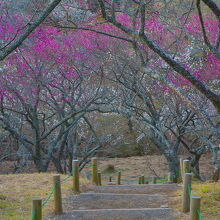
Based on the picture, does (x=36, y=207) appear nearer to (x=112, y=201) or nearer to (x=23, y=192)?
(x=112, y=201)

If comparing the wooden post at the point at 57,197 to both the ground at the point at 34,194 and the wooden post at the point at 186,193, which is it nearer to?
the ground at the point at 34,194

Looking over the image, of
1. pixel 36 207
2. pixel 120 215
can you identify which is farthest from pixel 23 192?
pixel 36 207

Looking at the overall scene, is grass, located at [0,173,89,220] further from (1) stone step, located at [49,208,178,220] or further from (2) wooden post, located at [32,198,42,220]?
(2) wooden post, located at [32,198,42,220]

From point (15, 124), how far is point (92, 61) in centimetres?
392

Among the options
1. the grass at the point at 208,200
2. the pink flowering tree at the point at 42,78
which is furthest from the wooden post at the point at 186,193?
the pink flowering tree at the point at 42,78

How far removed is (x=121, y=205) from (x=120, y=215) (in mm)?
925

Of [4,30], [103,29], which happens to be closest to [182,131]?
[103,29]

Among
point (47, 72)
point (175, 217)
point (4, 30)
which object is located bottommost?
point (175, 217)

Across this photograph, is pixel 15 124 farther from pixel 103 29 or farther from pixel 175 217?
pixel 175 217

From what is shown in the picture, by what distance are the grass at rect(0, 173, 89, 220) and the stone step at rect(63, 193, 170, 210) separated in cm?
35

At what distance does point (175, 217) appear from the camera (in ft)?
17.5

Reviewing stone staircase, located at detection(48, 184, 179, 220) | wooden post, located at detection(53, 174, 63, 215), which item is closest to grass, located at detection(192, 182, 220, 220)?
stone staircase, located at detection(48, 184, 179, 220)

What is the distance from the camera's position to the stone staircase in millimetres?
5297

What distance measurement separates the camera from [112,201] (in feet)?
21.0
